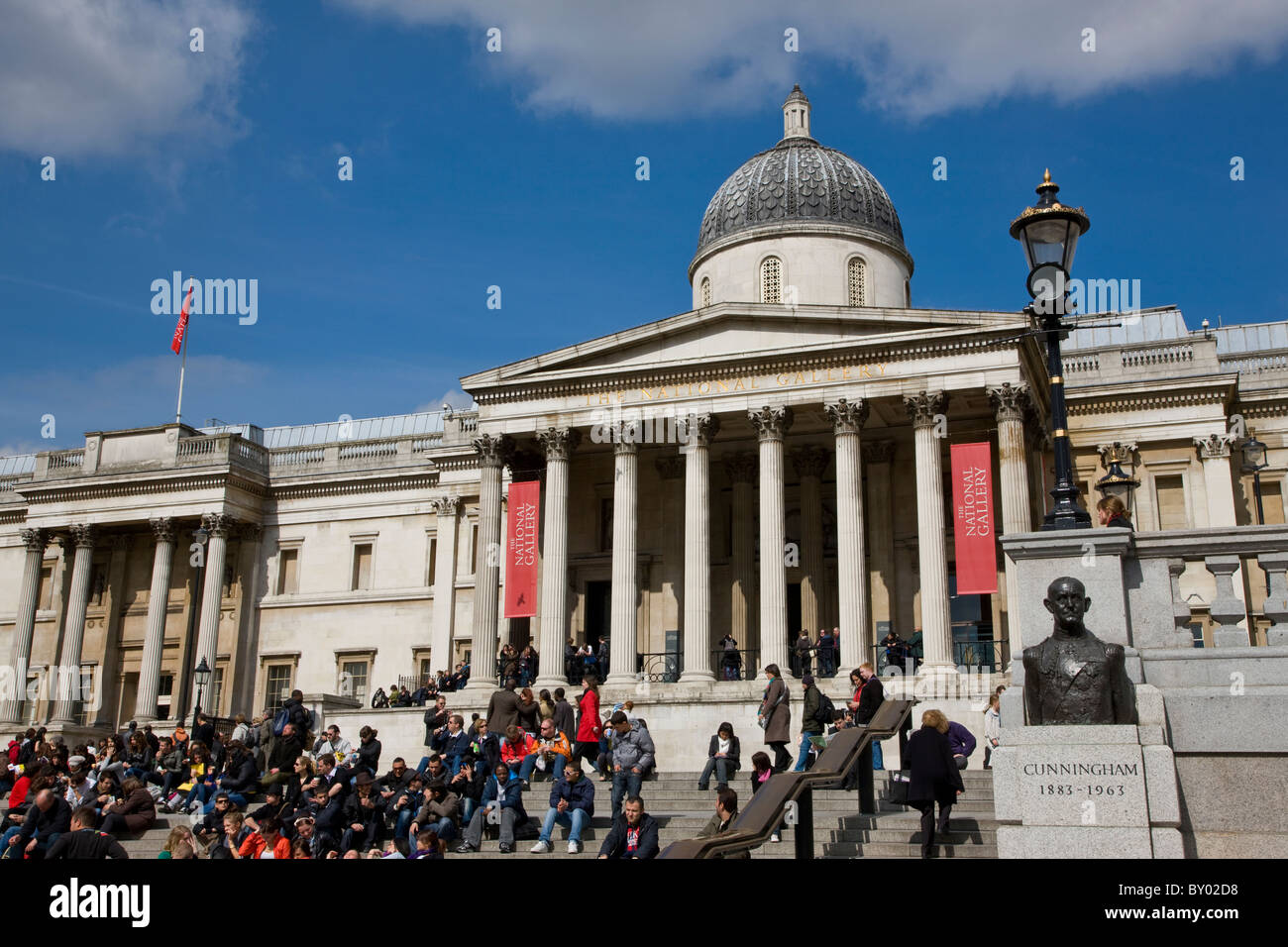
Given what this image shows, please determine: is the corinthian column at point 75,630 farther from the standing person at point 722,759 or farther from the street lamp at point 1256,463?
the street lamp at point 1256,463

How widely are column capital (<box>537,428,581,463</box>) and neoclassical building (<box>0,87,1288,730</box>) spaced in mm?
60

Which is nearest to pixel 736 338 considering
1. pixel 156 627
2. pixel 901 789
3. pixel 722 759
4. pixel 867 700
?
pixel 867 700

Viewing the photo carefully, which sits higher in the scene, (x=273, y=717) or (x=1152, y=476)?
(x=1152, y=476)

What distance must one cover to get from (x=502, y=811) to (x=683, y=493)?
18.8 metres

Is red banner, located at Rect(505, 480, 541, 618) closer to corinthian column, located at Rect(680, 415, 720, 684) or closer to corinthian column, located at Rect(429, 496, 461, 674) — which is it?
corinthian column, located at Rect(680, 415, 720, 684)

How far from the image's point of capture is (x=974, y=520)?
28.0 meters

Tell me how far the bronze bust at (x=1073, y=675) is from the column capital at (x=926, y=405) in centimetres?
2025

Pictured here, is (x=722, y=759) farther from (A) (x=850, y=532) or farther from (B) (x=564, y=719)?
(A) (x=850, y=532)

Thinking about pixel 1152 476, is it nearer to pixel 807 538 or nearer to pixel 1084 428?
pixel 1084 428

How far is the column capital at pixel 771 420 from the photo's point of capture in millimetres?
30594

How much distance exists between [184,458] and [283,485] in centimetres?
349

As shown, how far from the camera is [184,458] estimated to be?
1716 inches

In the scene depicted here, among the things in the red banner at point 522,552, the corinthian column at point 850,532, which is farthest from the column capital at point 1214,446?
the red banner at point 522,552
